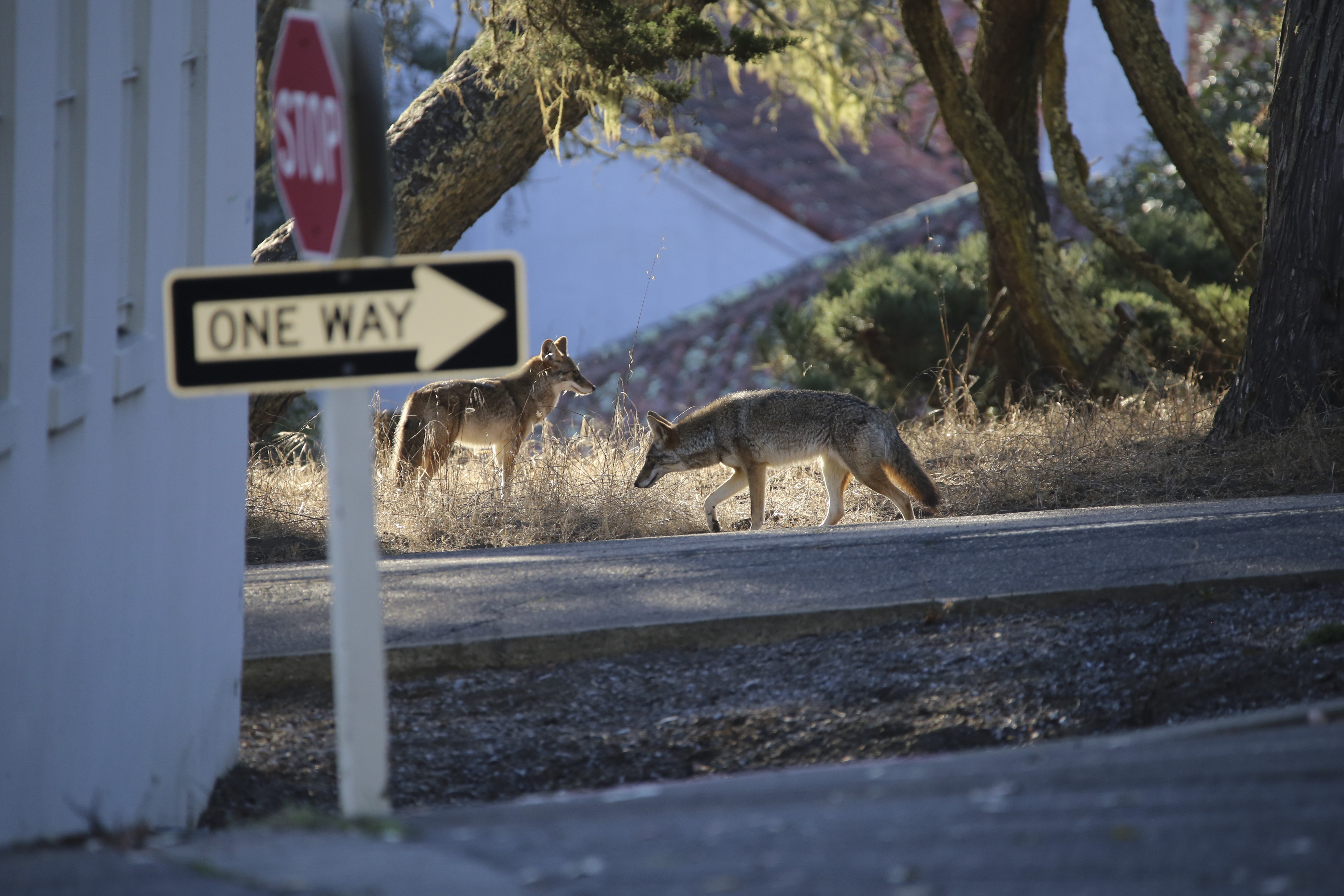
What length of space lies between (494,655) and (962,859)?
11.0ft

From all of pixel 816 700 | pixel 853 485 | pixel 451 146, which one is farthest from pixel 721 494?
pixel 816 700

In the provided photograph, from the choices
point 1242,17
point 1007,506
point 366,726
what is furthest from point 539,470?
point 1242,17

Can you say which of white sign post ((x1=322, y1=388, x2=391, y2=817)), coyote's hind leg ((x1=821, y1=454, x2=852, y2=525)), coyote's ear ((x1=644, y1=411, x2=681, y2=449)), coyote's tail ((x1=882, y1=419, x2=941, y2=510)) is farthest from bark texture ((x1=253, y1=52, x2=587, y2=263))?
white sign post ((x1=322, y1=388, x2=391, y2=817))

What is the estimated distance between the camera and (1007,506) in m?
9.69

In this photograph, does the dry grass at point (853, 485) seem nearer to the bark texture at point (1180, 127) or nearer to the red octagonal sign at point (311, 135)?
the bark texture at point (1180, 127)

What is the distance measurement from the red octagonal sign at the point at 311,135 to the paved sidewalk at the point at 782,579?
3.03 metres

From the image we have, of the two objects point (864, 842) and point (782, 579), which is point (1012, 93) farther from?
point (864, 842)

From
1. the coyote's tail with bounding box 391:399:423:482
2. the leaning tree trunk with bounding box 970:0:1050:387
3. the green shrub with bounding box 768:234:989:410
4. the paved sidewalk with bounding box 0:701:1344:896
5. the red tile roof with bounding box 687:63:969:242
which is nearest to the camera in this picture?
the paved sidewalk with bounding box 0:701:1344:896

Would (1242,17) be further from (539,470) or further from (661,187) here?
Answer: (539,470)

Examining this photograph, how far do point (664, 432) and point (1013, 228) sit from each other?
14.8 feet

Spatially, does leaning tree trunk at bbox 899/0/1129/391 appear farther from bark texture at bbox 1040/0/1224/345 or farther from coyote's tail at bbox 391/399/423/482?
coyote's tail at bbox 391/399/423/482

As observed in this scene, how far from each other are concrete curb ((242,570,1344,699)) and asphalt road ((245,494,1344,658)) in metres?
0.02

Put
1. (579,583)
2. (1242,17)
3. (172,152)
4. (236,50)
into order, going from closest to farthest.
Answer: (172,152) → (236,50) → (579,583) → (1242,17)

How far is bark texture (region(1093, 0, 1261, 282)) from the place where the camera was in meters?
12.5
